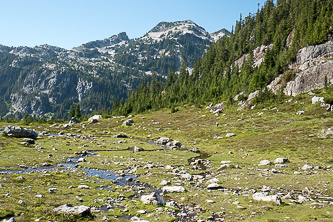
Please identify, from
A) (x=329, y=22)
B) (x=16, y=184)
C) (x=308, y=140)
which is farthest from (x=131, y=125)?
(x=329, y=22)

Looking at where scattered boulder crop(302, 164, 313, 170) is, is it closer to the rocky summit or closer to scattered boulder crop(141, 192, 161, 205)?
the rocky summit

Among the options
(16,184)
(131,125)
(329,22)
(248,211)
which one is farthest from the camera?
(131,125)

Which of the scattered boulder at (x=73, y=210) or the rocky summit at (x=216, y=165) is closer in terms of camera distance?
the scattered boulder at (x=73, y=210)

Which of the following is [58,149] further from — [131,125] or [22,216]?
[131,125]

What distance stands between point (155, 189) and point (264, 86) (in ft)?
320

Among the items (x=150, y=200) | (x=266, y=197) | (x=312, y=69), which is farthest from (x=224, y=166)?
(x=312, y=69)

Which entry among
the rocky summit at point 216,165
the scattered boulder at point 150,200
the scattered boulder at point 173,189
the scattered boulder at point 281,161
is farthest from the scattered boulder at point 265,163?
the scattered boulder at point 150,200

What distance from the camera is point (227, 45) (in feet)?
633

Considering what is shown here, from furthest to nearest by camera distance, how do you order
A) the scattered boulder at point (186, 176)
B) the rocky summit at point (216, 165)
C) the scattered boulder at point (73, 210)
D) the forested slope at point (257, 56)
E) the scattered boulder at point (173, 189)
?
the forested slope at point (257, 56)
the scattered boulder at point (186, 176)
the scattered boulder at point (173, 189)
the rocky summit at point (216, 165)
the scattered boulder at point (73, 210)

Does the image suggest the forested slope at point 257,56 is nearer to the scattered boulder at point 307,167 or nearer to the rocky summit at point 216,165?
the rocky summit at point 216,165

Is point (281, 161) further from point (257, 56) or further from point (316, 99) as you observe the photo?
point (257, 56)

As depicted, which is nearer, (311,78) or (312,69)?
(311,78)

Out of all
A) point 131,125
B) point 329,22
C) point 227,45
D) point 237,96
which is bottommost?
point 131,125

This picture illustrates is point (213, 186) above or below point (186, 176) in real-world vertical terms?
above
